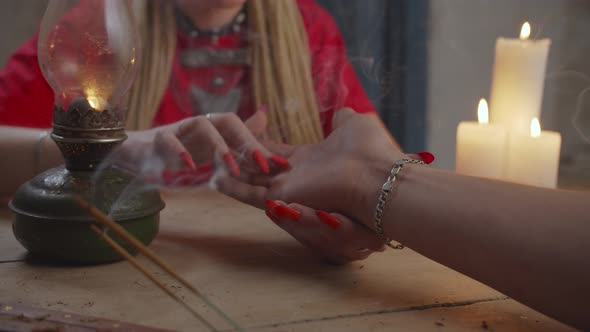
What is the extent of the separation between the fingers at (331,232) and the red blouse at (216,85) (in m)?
0.19

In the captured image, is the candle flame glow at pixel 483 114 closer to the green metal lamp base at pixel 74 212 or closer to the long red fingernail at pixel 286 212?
the long red fingernail at pixel 286 212

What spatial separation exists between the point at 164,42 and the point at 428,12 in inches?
Result: 18.1

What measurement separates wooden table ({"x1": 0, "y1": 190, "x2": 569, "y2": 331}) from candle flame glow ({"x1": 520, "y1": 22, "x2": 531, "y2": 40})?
0.35m

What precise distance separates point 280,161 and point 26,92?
0.68 metres

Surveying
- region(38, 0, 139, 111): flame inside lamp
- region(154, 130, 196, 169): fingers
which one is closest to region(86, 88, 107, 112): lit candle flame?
region(38, 0, 139, 111): flame inside lamp

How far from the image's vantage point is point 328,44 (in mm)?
1049

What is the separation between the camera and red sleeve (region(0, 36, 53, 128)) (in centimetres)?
111

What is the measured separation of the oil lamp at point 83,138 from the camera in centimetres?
58

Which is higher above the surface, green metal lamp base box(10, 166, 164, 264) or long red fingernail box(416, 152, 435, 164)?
long red fingernail box(416, 152, 435, 164)

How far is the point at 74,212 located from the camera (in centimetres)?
58

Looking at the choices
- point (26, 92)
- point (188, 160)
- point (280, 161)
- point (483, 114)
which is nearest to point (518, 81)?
point (483, 114)

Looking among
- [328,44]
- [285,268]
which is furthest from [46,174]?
[328,44]

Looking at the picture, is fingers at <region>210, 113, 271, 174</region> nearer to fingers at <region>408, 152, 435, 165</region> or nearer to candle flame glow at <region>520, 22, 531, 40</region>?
fingers at <region>408, 152, 435, 165</region>

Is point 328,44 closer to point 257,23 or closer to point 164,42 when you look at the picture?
point 257,23
